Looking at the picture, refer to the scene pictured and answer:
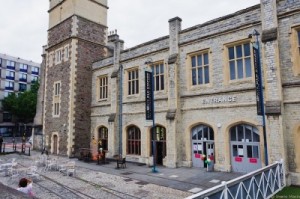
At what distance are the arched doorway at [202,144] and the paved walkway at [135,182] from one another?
2.71ft

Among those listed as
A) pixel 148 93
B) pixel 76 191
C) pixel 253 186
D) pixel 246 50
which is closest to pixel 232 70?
pixel 246 50

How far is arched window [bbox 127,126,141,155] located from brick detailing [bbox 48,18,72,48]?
41.2ft

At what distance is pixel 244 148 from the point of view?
1412 cm

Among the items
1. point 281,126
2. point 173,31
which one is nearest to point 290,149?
point 281,126

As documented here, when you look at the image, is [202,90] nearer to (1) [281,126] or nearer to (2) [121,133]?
(1) [281,126]

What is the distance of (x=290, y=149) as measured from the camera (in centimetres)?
1221

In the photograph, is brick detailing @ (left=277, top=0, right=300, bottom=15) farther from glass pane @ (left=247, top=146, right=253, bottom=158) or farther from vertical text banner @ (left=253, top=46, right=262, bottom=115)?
glass pane @ (left=247, top=146, right=253, bottom=158)

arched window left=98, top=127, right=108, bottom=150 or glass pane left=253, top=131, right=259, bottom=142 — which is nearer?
glass pane left=253, top=131, right=259, bottom=142

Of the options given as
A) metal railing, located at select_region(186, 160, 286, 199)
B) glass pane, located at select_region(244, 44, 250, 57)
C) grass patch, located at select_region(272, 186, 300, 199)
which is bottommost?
grass patch, located at select_region(272, 186, 300, 199)

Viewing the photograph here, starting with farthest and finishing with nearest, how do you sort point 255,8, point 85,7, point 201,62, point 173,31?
point 85,7 < point 173,31 < point 201,62 < point 255,8

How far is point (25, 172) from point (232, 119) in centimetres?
1417

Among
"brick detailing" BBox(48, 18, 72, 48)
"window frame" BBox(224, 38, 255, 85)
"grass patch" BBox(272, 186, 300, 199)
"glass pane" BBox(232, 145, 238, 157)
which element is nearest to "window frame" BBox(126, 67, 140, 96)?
"window frame" BBox(224, 38, 255, 85)

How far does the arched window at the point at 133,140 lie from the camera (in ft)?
65.6

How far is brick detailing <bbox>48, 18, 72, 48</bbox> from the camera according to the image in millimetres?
24856
